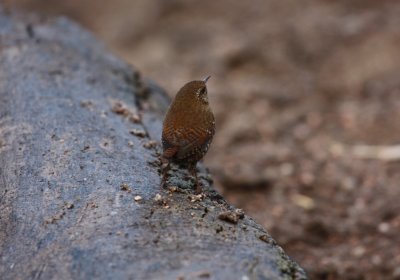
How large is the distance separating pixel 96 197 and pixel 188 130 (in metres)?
0.64

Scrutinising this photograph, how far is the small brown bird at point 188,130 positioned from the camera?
3.45m

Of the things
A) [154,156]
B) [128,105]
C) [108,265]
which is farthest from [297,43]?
[108,265]

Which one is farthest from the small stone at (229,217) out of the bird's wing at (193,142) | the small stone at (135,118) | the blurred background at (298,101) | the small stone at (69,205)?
the blurred background at (298,101)

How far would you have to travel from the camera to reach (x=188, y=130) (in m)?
3.54

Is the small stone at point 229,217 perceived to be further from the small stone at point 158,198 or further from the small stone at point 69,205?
the small stone at point 69,205

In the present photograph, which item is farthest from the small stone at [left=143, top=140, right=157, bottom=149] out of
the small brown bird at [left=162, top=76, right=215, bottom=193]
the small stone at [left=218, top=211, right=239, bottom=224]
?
the small stone at [left=218, top=211, right=239, bottom=224]

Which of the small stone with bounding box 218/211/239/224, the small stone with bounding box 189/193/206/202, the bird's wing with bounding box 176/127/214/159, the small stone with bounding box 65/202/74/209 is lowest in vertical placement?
the small stone with bounding box 65/202/74/209

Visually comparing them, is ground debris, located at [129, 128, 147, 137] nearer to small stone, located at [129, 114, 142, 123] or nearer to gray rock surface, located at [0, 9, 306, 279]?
gray rock surface, located at [0, 9, 306, 279]

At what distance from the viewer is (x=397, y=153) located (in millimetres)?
6855

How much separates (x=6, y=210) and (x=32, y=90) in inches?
48.8

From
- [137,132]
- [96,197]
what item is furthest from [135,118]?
[96,197]

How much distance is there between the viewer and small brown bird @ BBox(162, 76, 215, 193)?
11.3 feet

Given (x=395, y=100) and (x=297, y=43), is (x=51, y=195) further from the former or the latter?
(x=297, y=43)

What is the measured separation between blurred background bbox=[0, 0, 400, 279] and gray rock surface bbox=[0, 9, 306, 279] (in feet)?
6.52
